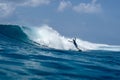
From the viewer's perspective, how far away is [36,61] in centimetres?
2177

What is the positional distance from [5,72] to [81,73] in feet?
16.9

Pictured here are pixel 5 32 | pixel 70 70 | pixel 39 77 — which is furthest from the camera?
pixel 5 32

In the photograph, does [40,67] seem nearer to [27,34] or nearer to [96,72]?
[96,72]

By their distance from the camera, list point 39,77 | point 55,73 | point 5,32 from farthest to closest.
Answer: point 5,32 → point 55,73 → point 39,77

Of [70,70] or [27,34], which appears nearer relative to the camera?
[70,70]

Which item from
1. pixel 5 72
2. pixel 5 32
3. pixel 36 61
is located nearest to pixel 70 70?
pixel 36 61

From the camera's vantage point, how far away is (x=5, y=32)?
38.1 metres

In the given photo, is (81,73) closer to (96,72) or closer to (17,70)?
(96,72)

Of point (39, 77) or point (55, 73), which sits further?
point (55, 73)

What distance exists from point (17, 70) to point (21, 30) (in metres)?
22.3

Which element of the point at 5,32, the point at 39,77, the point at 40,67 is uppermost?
the point at 5,32

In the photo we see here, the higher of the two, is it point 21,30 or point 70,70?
point 21,30

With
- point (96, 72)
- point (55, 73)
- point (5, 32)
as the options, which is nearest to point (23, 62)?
point (55, 73)

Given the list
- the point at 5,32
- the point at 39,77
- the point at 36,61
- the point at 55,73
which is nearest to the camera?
the point at 39,77
